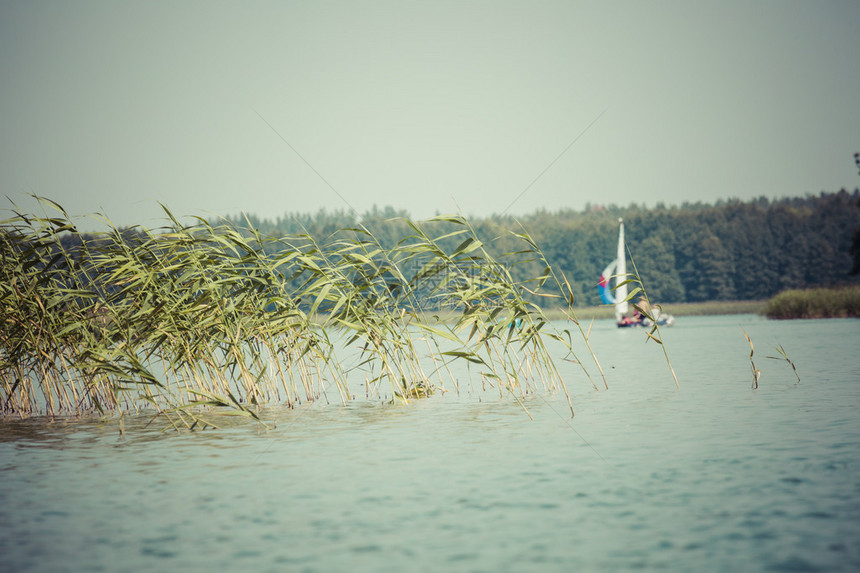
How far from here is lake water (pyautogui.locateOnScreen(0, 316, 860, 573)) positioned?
13.2 feet

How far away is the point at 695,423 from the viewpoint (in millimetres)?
7922

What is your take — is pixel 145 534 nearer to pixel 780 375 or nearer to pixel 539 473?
pixel 539 473

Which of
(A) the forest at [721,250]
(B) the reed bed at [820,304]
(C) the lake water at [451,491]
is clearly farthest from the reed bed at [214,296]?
(A) the forest at [721,250]

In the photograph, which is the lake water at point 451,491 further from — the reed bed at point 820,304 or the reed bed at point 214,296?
the reed bed at point 820,304

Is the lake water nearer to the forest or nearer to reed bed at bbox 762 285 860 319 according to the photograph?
reed bed at bbox 762 285 860 319

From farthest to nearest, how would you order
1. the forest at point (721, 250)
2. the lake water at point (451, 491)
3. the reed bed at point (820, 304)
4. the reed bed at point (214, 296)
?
the forest at point (721, 250) → the reed bed at point (820, 304) → the reed bed at point (214, 296) → the lake water at point (451, 491)

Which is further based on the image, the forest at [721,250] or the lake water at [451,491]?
the forest at [721,250]

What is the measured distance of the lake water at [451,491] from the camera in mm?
4012

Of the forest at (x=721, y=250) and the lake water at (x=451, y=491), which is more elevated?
the forest at (x=721, y=250)

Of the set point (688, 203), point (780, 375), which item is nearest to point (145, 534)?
point (780, 375)

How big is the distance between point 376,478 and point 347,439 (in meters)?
1.77

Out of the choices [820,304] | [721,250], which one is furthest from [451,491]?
[721,250]

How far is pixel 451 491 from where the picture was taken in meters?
5.37

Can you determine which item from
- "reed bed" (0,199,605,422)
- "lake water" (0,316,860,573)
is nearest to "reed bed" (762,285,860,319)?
"lake water" (0,316,860,573)
